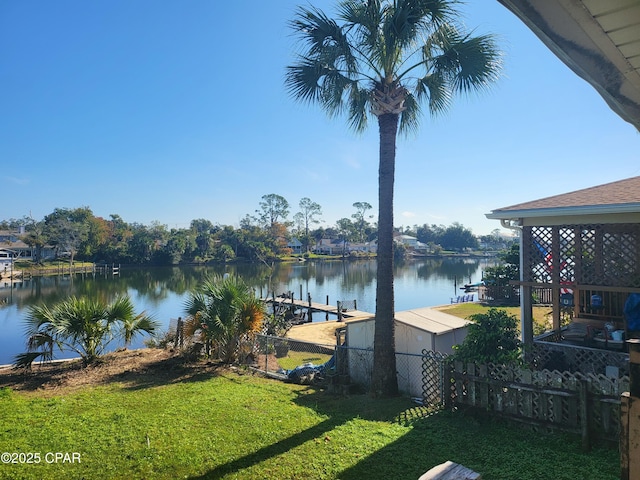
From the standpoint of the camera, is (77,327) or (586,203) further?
(77,327)

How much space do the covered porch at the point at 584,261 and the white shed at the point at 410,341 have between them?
154 cm

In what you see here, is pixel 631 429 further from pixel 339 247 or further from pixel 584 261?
pixel 339 247

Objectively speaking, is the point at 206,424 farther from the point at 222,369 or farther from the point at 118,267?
the point at 118,267

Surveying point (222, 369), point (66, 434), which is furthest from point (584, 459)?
point (222, 369)

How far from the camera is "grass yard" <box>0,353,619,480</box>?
4.07 meters

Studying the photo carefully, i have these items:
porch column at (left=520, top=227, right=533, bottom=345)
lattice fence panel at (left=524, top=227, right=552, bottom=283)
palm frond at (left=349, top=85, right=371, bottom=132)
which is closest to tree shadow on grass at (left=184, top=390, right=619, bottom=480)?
porch column at (left=520, top=227, right=533, bottom=345)

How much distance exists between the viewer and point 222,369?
29.8 feet

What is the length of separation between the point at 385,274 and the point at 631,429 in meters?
6.27

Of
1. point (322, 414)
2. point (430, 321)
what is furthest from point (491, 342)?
point (430, 321)

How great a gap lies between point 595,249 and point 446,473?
7.57m

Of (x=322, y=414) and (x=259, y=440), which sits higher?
(x=259, y=440)

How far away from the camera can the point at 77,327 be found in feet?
28.8

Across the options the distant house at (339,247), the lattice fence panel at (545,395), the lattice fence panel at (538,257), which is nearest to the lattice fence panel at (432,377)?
the lattice fence panel at (545,395)

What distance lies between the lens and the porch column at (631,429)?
1.26m
